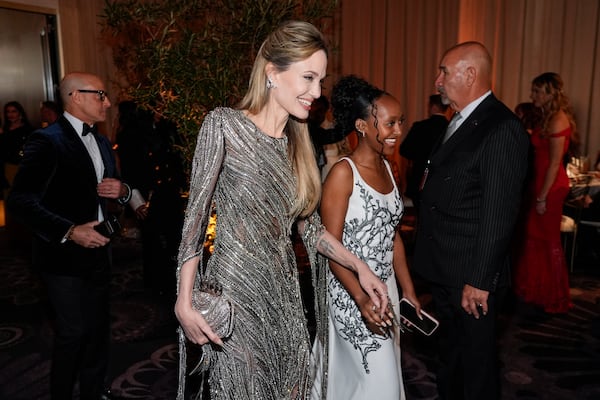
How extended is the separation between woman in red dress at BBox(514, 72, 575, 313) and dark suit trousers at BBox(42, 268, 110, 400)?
339 centimetres

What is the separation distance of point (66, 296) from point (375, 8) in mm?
8209

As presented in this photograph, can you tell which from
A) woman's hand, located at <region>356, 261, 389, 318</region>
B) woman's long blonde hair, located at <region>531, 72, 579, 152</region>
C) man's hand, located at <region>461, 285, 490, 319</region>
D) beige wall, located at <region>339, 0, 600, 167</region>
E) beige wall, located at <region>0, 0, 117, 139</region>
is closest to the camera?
woman's hand, located at <region>356, 261, 389, 318</region>

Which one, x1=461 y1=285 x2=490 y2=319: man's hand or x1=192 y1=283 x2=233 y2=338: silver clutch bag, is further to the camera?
x1=461 y1=285 x2=490 y2=319: man's hand

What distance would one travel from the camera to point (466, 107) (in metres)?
2.67

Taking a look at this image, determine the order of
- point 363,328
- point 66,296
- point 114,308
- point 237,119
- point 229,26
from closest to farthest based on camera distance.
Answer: point 237,119 < point 363,328 < point 66,296 < point 229,26 < point 114,308

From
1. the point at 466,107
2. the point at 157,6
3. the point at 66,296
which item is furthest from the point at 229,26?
the point at 66,296

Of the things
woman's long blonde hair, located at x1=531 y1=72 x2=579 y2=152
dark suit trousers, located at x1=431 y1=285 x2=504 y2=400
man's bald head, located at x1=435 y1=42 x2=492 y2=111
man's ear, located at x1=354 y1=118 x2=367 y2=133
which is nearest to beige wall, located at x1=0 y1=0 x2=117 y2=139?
woman's long blonde hair, located at x1=531 y1=72 x2=579 y2=152

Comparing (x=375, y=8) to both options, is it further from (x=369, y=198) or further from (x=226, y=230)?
(x=226, y=230)

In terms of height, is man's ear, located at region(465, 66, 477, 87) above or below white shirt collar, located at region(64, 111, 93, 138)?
above

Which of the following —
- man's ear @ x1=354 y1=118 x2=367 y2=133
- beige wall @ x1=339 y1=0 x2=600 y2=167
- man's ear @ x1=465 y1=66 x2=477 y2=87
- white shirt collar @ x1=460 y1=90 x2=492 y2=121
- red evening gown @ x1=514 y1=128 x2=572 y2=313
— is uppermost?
beige wall @ x1=339 y1=0 x2=600 y2=167

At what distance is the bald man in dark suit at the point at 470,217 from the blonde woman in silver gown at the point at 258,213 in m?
0.76

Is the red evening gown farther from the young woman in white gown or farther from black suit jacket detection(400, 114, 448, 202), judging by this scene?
the young woman in white gown

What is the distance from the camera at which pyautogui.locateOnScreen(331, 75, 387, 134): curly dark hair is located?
2.54m

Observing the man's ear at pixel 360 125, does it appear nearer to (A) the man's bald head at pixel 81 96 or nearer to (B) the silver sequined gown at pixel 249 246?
(B) the silver sequined gown at pixel 249 246
